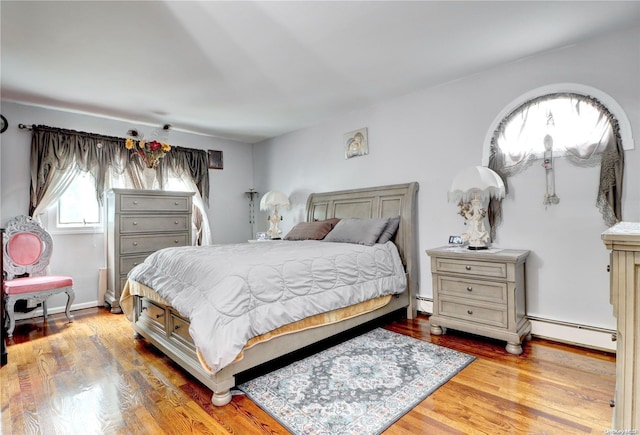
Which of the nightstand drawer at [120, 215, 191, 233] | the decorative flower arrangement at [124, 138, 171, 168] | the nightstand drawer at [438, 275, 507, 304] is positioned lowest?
the nightstand drawer at [438, 275, 507, 304]

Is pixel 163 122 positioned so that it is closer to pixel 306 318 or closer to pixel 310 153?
pixel 310 153

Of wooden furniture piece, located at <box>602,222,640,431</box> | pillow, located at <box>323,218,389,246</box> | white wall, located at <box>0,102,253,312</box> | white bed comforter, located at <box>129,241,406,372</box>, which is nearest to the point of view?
wooden furniture piece, located at <box>602,222,640,431</box>

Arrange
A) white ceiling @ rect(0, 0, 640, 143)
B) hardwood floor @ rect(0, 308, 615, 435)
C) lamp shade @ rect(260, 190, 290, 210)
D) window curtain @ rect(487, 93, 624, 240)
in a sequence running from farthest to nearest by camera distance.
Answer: lamp shade @ rect(260, 190, 290, 210) < window curtain @ rect(487, 93, 624, 240) < white ceiling @ rect(0, 0, 640, 143) < hardwood floor @ rect(0, 308, 615, 435)

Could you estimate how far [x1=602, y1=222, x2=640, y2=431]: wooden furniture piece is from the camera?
1.19m

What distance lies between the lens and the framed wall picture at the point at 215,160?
541 cm

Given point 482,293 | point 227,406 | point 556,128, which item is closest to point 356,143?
point 556,128

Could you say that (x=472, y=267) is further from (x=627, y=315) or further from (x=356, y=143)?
(x=356, y=143)

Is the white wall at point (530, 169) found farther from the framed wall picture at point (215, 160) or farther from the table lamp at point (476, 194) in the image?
the framed wall picture at point (215, 160)

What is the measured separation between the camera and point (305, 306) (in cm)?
240

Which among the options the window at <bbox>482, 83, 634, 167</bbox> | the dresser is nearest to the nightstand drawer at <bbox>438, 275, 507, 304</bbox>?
the window at <bbox>482, 83, 634, 167</bbox>

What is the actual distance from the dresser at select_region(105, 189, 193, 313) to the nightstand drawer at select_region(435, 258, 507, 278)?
3.34 m

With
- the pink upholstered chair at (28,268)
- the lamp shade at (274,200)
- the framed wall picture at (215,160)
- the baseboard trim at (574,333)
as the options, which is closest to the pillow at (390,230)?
the baseboard trim at (574,333)

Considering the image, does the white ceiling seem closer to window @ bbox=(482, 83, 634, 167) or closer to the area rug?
window @ bbox=(482, 83, 634, 167)

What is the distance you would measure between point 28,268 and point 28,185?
982mm
